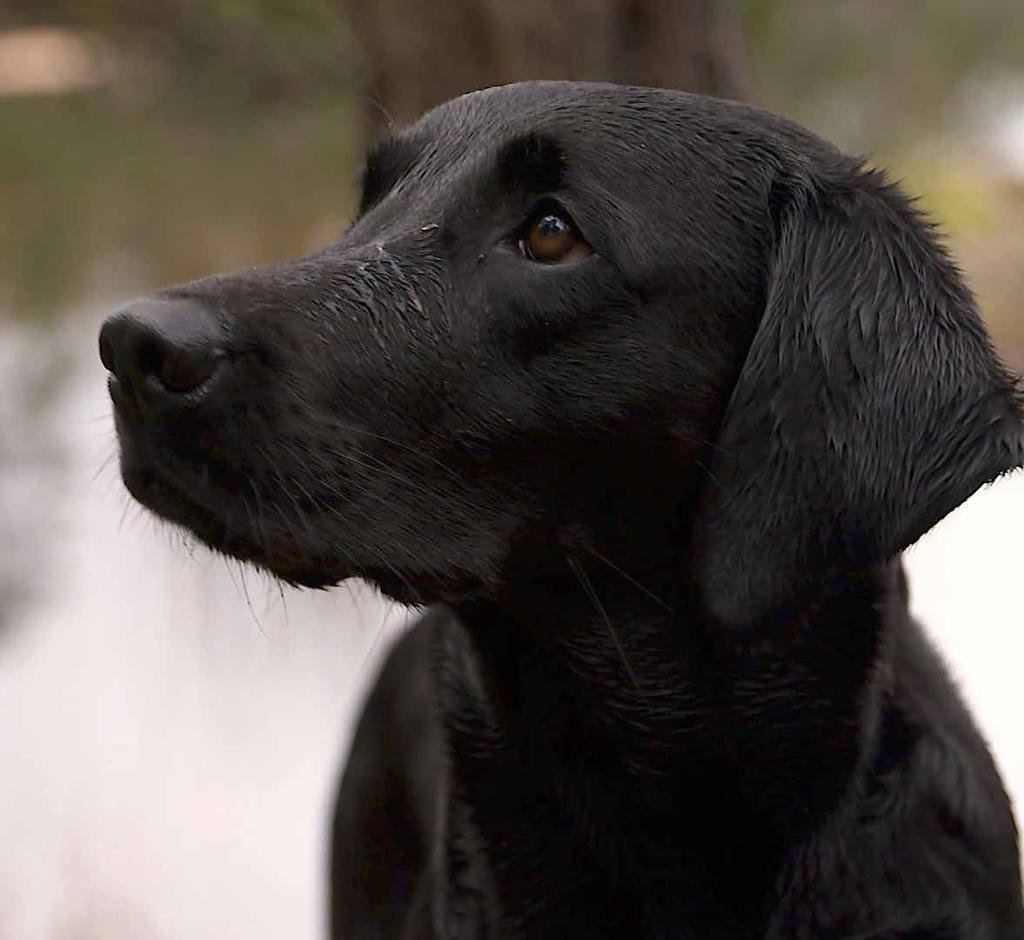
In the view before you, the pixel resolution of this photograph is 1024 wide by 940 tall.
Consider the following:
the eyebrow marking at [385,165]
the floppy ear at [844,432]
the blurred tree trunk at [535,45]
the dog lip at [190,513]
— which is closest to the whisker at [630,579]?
the floppy ear at [844,432]

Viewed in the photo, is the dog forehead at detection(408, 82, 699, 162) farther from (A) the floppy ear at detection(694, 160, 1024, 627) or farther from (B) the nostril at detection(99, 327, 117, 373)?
(B) the nostril at detection(99, 327, 117, 373)

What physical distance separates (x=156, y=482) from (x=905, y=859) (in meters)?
1.06

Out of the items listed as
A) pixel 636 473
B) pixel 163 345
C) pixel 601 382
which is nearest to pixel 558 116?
pixel 601 382

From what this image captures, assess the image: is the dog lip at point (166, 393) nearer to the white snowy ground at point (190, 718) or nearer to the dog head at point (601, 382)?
the dog head at point (601, 382)

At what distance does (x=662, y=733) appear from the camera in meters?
2.03

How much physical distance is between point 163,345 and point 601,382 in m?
0.52

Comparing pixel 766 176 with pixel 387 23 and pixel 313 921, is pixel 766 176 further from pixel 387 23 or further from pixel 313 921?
pixel 387 23

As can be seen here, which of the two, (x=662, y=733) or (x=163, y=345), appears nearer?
(x=163, y=345)

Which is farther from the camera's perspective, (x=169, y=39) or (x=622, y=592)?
(x=169, y=39)

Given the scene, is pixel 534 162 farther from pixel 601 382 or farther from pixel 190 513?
pixel 190 513

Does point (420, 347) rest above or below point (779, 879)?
above

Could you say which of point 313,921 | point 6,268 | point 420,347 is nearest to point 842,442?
point 420,347

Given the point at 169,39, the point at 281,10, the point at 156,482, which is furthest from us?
the point at 169,39

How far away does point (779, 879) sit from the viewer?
6.52 ft
